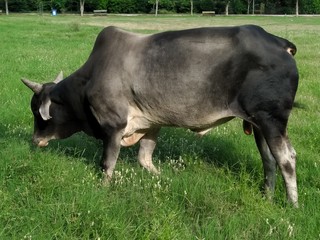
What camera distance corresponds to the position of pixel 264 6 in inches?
4136

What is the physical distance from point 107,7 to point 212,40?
99.3 metres

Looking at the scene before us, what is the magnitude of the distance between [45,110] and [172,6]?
99.6 meters

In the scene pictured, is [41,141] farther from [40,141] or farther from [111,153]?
[111,153]

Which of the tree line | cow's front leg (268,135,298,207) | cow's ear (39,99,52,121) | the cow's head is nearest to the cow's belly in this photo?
cow's front leg (268,135,298,207)

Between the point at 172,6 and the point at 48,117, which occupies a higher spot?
the point at 48,117

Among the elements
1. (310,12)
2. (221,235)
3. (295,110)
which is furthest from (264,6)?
(221,235)

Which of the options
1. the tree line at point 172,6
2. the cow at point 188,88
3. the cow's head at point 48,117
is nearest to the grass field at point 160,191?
the cow's head at point 48,117

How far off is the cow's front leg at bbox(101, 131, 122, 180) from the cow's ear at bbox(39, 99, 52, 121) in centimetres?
117

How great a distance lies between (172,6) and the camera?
10431 cm

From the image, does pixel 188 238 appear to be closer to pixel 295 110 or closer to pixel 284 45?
pixel 284 45

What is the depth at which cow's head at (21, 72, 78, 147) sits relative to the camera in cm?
744

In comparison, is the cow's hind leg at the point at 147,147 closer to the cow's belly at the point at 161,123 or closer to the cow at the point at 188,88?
the cow at the point at 188,88

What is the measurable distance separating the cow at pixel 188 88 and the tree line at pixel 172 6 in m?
92.7

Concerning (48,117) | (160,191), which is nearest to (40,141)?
(48,117)
